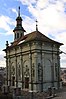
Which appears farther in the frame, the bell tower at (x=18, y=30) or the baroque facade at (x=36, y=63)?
the bell tower at (x=18, y=30)

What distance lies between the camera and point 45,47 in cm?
3734

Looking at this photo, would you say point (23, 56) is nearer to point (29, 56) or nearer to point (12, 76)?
point (29, 56)

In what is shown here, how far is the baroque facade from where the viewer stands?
1412 inches

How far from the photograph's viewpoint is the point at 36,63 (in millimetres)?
35750

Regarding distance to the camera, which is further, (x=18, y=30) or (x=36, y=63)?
(x=18, y=30)

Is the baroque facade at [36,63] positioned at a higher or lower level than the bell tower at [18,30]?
lower

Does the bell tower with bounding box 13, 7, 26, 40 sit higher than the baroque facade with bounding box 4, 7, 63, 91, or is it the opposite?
the bell tower with bounding box 13, 7, 26, 40

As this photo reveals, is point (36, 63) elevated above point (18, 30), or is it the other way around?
point (18, 30)

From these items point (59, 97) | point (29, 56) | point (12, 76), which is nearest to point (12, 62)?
point (12, 76)

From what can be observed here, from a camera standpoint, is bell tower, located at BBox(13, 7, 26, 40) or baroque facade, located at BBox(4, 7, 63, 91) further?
bell tower, located at BBox(13, 7, 26, 40)

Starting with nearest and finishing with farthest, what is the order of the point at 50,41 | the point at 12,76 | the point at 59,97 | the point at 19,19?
the point at 59,97, the point at 50,41, the point at 12,76, the point at 19,19

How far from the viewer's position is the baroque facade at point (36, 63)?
35.9 metres

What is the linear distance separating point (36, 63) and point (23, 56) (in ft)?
15.3

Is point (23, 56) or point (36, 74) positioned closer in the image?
point (36, 74)
